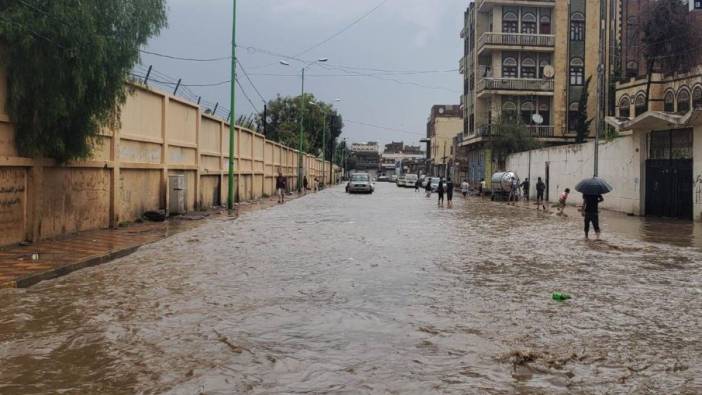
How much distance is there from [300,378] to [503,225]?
17819mm

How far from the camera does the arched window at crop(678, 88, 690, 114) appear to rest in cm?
3965

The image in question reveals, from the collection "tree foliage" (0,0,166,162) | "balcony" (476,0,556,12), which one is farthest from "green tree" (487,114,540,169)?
"tree foliage" (0,0,166,162)

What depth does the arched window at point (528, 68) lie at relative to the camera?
187 ft

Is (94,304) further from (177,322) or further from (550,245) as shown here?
(550,245)

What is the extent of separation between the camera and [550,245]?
1580 centimetres

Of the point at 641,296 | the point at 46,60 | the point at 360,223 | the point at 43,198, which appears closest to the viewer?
the point at 641,296

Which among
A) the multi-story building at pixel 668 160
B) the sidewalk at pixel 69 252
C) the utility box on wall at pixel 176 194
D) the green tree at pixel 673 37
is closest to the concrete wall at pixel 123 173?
the utility box on wall at pixel 176 194

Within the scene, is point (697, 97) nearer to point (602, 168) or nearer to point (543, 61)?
point (602, 168)

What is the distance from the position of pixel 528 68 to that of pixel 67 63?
49818 mm

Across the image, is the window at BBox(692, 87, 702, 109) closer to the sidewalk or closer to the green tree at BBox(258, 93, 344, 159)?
the sidewalk

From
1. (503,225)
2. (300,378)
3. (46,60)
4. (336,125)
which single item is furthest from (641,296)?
(336,125)

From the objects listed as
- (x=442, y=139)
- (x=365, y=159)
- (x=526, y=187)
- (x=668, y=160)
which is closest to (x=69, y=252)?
(x=668, y=160)

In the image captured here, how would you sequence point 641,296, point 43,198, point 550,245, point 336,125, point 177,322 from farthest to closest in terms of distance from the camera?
point 336,125, point 550,245, point 43,198, point 641,296, point 177,322

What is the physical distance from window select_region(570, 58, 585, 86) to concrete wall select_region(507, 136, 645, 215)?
12.2 m
